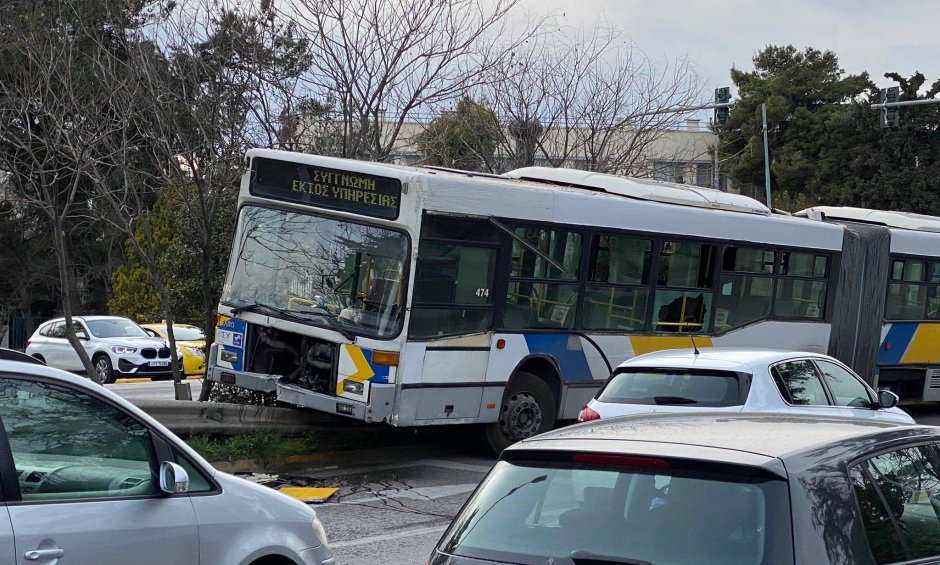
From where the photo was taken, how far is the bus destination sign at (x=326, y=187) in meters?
11.9

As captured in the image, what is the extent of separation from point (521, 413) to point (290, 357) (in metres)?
2.72

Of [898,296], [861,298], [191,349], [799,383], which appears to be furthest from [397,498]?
[191,349]

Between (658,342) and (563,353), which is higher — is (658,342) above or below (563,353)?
above

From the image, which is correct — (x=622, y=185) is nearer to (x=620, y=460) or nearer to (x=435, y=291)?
(x=435, y=291)

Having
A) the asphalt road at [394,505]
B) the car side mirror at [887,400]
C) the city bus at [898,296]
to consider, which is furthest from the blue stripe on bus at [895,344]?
the car side mirror at [887,400]

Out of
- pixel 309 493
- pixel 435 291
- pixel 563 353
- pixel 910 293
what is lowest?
pixel 309 493

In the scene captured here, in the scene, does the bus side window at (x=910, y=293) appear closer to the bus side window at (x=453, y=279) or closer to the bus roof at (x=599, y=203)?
the bus roof at (x=599, y=203)

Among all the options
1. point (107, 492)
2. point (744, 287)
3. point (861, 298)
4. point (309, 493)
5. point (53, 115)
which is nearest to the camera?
point (107, 492)

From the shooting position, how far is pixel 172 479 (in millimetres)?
4969

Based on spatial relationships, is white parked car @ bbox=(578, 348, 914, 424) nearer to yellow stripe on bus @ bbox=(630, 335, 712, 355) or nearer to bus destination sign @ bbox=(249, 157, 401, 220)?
bus destination sign @ bbox=(249, 157, 401, 220)

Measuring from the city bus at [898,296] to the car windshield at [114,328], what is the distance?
55.8 feet

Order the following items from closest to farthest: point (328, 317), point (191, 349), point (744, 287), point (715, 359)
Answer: point (715, 359)
point (328, 317)
point (744, 287)
point (191, 349)

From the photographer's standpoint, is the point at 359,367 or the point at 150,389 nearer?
the point at 359,367

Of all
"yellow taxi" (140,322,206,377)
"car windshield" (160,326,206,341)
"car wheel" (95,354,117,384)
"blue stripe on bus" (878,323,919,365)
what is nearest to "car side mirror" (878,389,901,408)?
"blue stripe on bus" (878,323,919,365)
